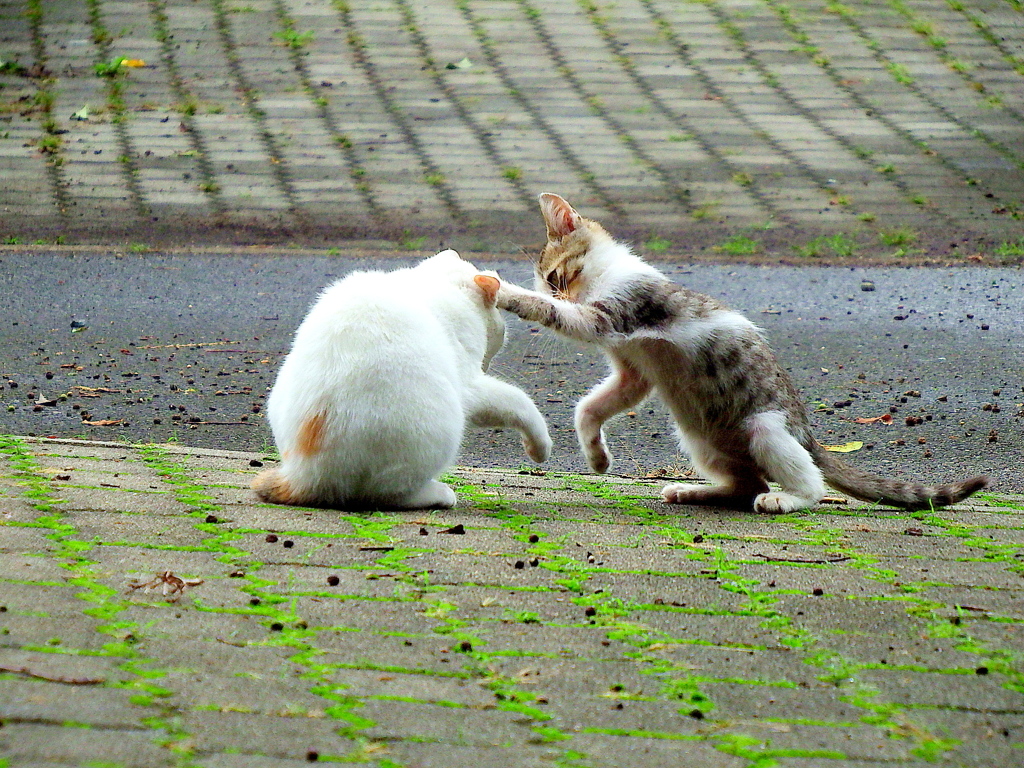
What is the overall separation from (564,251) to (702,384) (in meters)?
0.81

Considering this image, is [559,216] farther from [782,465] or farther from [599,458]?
[782,465]

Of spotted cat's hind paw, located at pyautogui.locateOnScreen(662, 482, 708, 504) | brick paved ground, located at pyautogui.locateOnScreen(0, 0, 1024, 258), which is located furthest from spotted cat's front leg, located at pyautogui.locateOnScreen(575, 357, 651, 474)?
brick paved ground, located at pyautogui.locateOnScreen(0, 0, 1024, 258)

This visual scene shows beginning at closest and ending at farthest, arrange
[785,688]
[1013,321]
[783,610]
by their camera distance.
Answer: [785,688] → [783,610] → [1013,321]

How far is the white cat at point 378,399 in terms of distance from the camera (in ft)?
11.8

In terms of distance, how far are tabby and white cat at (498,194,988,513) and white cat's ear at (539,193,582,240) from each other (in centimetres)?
9

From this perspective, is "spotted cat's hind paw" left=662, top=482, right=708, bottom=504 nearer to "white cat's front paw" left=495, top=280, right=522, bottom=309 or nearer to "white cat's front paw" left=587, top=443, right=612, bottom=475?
"white cat's front paw" left=587, top=443, right=612, bottom=475

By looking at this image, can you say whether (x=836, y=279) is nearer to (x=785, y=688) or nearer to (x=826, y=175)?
(x=826, y=175)

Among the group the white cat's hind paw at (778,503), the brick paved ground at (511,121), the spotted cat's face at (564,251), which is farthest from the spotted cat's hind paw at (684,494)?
the brick paved ground at (511,121)

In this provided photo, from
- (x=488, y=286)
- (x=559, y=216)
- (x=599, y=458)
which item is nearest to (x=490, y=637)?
(x=488, y=286)

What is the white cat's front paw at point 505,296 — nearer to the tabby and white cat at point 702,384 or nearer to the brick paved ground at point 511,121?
the tabby and white cat at point 702,384

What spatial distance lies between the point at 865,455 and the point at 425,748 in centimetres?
372

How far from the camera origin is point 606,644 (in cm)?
266

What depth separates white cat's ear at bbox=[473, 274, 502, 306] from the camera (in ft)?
13.6

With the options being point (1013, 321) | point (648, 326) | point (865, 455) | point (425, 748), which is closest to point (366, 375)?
point (648, 326)
